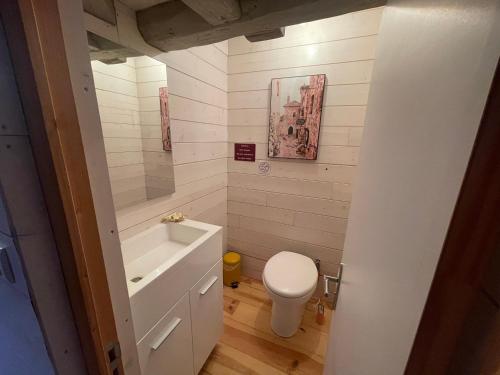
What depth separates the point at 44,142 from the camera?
39 cm

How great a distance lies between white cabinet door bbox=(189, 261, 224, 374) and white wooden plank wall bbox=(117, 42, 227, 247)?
1.59 ft

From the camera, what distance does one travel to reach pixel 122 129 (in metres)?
1.09

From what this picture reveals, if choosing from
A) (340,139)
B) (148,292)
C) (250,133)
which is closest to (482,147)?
(148,292)

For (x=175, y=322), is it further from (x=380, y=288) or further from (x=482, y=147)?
(x=482, y=147)

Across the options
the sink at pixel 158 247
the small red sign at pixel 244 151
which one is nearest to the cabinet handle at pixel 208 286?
the sink at pixel 158 247

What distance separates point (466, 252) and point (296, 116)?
1.58m

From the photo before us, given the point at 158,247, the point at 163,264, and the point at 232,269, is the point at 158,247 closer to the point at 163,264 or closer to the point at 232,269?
the point at 163,264

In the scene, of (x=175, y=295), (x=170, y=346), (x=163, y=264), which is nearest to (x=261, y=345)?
(x=170, y=346)

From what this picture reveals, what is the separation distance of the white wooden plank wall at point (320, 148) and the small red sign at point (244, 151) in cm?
4

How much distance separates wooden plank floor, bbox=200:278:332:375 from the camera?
1.39m

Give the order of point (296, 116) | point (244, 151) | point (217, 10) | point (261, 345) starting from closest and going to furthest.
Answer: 1. point (217, 10)
2. point (261, 345)
3. point (296, 116)
4. point (244, 151)

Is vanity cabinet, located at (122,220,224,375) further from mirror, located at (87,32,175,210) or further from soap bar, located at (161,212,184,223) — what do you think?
mirror, located at (87,32,175,210)

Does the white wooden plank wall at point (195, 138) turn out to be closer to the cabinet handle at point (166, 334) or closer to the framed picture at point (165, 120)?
the framed picture at point (165, 120)

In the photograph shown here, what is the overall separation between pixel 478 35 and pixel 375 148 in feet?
1.29
